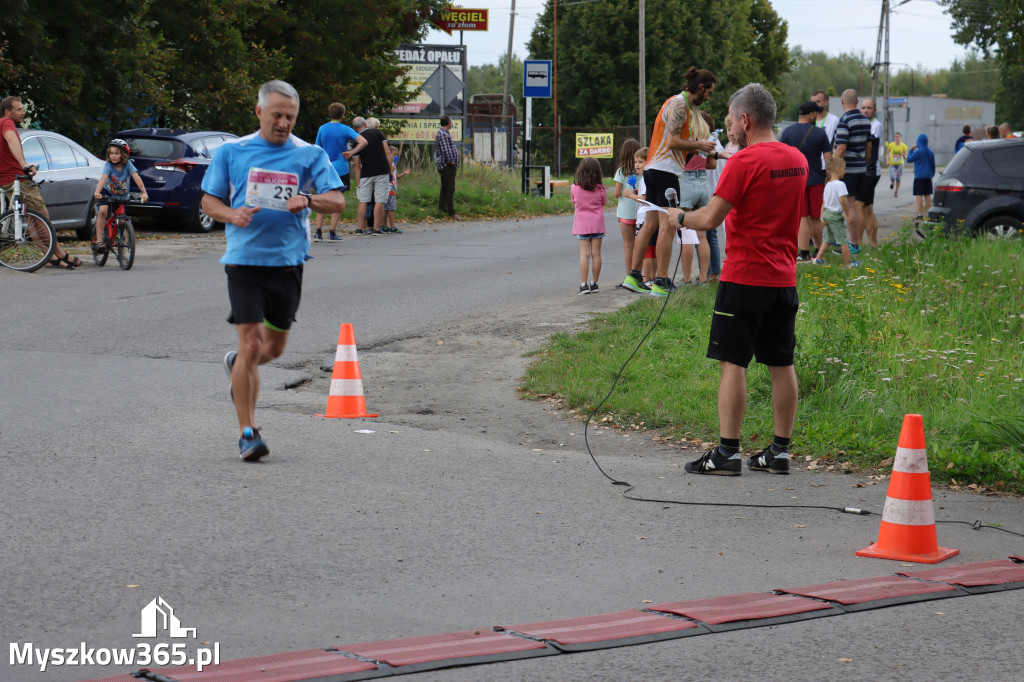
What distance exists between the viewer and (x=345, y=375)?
302 inches

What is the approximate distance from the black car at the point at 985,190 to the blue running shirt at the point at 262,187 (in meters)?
11.5

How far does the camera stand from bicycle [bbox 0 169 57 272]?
14547 millimetres

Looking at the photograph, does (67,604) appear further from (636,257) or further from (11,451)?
(636,257)

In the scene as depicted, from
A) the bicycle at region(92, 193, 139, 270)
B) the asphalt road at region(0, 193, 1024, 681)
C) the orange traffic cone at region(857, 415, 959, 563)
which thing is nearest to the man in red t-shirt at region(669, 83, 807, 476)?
the asphalt road at region(0, 193, 1024, 681)

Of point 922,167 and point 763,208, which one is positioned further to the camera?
point 922,167

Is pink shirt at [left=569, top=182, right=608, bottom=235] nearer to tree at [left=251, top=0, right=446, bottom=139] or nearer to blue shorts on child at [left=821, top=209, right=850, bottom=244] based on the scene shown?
blue shorts on child at [left=821, top=209, right=850, bottom=244]

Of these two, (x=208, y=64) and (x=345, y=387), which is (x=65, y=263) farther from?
(x=208, y=64)

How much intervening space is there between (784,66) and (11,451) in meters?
79.8

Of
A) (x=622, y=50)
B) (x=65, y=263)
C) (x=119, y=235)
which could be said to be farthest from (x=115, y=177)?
(x=622, y=50)

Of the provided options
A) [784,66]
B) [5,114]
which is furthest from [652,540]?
[784,66]

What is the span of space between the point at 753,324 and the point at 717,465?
788 mm

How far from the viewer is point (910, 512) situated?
495 centimetres

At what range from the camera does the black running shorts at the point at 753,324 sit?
6.38 m

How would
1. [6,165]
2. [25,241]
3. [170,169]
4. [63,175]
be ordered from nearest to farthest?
[6,165], [25,241], [63,175], [170,169]
